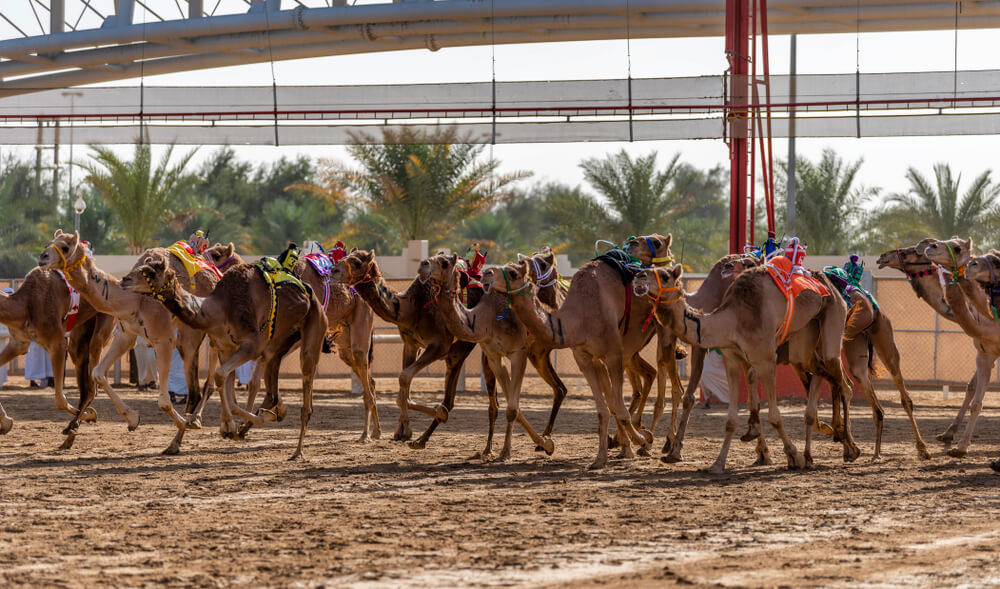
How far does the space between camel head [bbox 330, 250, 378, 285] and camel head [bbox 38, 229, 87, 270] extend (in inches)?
104

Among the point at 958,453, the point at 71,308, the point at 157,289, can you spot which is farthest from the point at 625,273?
the point at 71,308

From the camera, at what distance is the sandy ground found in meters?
7.17

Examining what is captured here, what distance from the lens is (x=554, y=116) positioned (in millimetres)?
23203

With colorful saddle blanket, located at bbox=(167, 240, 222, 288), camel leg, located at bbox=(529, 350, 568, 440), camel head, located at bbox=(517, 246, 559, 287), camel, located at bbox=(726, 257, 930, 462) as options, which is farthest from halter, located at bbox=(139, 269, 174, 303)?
camel, located at bbox=(726, 257, 930, 462)

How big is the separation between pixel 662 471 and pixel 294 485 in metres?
3.51

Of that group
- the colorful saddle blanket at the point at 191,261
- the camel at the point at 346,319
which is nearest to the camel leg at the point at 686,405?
the camel at the point at 346,319

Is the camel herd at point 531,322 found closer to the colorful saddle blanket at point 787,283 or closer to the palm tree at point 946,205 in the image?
the colorful saddle blanket at point 787,283

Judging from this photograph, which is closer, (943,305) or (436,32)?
(943,305)

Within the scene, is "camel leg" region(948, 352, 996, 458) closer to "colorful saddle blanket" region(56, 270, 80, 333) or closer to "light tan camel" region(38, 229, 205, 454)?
"light tan camel" region(38, 229, 205, 454)

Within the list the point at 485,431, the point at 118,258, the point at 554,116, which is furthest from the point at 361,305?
the point at 118,258

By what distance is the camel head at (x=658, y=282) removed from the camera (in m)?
10.7

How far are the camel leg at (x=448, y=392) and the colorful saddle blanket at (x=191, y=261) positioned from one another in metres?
2.70

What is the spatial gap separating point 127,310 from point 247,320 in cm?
175

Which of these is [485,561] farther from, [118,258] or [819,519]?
[118,258]
